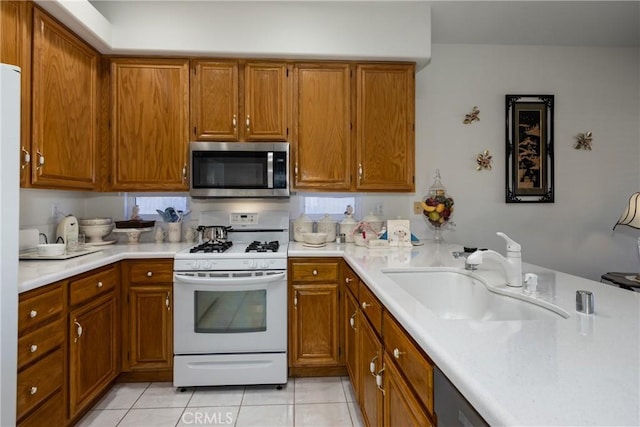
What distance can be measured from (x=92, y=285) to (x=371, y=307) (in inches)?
61.3

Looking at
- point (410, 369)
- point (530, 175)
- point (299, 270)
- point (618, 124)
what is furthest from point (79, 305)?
point (618, 124)

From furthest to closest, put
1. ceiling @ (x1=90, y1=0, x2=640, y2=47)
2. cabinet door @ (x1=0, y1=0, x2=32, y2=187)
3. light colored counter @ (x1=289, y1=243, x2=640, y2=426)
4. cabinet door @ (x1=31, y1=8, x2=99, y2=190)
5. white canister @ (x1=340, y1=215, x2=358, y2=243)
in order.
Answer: white canister @ (x1=340, y1=215, x2=358, y2=243), ceiling @ (x1=90, y1=0, x2=640, y2=47), cabinet door @ (x1=31, y1=8, x2=99, y2=190), cabinet door @ (x1=0, y1=0, x2=32, y2=187), light colored counter @ (x1=289, y1=243, x2=640, y2=426)

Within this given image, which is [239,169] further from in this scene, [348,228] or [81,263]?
[81,263]

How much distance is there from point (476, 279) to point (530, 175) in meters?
2.04

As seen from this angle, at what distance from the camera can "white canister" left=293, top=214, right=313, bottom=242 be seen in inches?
111

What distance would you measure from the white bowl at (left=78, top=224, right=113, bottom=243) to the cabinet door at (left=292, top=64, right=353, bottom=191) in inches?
58.1

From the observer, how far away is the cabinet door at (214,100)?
104 inches

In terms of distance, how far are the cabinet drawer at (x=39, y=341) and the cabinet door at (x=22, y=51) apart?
78cm

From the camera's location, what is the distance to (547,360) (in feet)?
2.29

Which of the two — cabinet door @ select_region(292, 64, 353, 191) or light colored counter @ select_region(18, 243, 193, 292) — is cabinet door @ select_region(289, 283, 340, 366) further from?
light colored counter @ select_region(18, 243, 193, 292)

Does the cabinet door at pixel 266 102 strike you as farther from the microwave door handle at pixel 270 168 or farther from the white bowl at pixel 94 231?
the white bowl at pixel 94 231

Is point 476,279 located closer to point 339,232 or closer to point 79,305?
point 339,232

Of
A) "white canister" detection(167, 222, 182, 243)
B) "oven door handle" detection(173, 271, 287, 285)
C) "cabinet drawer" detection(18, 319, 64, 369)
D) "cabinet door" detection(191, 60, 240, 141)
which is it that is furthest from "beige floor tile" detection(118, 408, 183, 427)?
"cabinet door" detection(191, 60, 240, 141)

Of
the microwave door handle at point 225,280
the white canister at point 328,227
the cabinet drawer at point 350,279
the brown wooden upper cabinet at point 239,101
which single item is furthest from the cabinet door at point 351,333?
the brown wooden upper cabinet at point 239,101
